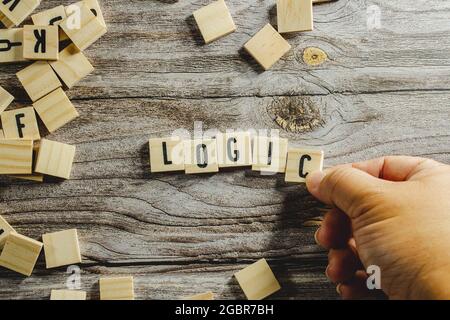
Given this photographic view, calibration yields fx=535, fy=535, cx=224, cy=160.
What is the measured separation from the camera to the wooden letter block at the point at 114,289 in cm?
115

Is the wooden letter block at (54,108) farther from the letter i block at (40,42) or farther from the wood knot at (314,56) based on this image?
the wood knot at (314,56)

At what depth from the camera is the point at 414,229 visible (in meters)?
0.95

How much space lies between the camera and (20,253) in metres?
1.15

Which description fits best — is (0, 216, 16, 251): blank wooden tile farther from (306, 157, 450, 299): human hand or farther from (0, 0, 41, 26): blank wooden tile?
(306, 157, 450, 299): human hand

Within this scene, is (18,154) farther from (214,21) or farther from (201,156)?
(214,21)

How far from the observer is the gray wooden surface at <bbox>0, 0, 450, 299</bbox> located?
46.2 inches

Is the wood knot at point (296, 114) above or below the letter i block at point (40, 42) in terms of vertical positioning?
below

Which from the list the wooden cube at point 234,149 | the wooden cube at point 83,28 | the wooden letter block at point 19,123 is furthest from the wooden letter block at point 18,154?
the wooden cube at point 234,149

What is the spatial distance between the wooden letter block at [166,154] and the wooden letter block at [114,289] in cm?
25

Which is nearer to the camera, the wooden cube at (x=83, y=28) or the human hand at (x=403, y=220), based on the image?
the human hand at (x=403, y=220)

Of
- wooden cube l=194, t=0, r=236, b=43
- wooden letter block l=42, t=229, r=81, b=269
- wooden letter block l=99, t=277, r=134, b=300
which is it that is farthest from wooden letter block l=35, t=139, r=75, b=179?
wooden cube l=194, t=0, r=236, b=43

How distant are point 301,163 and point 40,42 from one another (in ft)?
2.04
